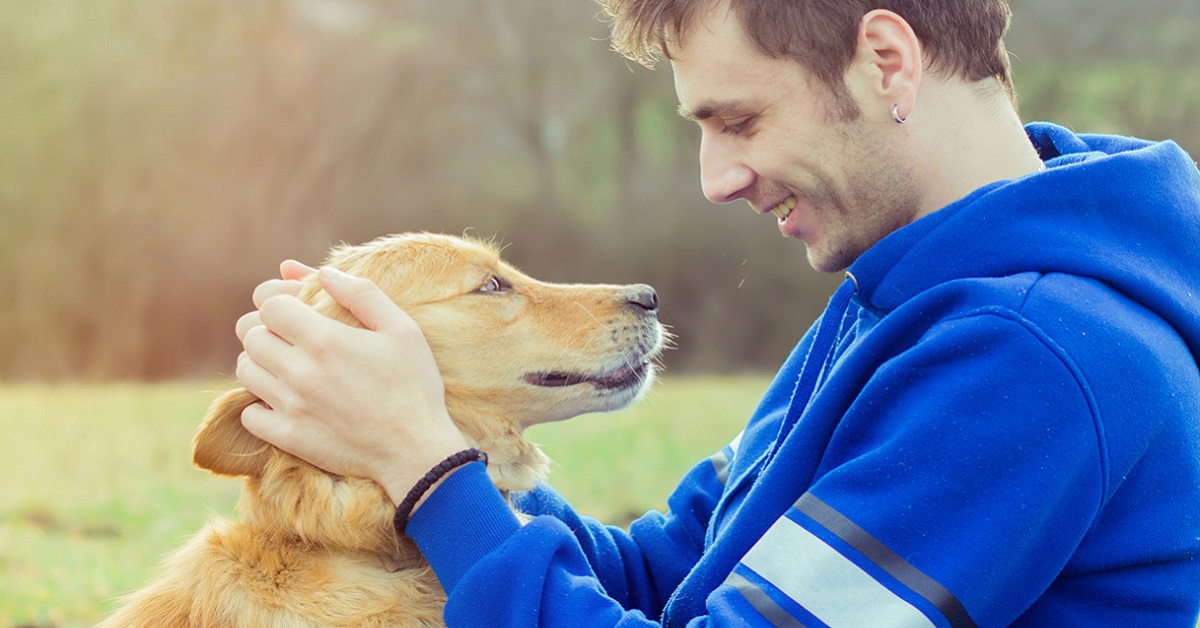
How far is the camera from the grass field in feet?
12.7

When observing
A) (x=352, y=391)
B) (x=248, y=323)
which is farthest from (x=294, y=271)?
(x=352, y=391)

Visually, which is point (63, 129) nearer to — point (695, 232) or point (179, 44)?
point (179, 44)

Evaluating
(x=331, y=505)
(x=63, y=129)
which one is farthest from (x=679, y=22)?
(x=63, y=129)

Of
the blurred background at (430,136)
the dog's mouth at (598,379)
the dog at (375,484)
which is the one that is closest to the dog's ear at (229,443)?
the dog at (375,484)

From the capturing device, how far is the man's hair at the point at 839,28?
5.86 ft

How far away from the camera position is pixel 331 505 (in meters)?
1.98

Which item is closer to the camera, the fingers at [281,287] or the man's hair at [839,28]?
the man's hair at [839,28]

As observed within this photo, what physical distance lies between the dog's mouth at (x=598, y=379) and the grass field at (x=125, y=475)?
0.54 m

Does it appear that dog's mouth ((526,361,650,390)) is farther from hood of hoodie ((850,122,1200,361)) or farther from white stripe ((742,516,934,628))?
white stripe ((742,516,934,628))

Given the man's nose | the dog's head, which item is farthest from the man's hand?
the man's nose

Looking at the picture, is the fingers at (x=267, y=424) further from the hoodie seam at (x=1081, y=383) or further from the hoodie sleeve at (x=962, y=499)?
the hoodie seam at (x=1081, y=383)

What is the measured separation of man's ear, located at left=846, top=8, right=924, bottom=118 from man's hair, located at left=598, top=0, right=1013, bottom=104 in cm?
2

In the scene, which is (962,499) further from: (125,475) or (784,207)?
(125,475)

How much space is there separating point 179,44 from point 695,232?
5591mm
